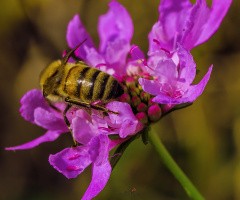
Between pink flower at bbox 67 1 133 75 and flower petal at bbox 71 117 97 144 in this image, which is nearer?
flower petal at bbox 71 117 97 144

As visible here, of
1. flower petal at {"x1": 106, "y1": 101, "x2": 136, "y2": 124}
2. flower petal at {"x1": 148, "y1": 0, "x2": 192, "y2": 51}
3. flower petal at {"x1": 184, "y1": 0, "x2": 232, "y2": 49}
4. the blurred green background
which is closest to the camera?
flower petal at {"x1": 106, "y1": 101, "x2": 136, "y2": 124}

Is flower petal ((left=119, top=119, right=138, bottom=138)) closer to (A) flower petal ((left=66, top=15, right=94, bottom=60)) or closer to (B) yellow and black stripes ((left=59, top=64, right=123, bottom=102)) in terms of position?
(B) yellow and black stripes ((left=59, top=64, right=123, bottom=102))

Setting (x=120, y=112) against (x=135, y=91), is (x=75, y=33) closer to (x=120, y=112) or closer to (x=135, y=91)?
(x=135, y=91)

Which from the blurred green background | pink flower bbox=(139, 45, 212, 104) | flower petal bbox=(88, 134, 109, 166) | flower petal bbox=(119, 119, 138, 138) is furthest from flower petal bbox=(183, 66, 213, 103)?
the blurred green background

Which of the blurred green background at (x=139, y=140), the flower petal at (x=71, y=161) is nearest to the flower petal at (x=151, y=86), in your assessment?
the flower petal at (x=71, y=161)

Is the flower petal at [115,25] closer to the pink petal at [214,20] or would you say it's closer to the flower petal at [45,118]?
the pink petal at [214,20]

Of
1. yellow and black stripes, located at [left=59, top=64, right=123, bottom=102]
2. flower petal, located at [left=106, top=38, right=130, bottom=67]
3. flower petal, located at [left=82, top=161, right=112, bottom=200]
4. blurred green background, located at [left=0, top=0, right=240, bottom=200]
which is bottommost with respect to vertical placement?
blurred green background, located at [left=0, top=0, right=240, bottom=200]
